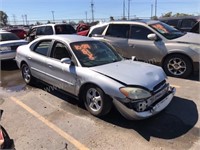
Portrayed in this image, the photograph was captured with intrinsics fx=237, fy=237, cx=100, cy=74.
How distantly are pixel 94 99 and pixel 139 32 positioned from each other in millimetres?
3921

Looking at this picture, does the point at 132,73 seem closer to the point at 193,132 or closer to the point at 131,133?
the point at 131,133

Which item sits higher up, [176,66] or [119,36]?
[119,36]

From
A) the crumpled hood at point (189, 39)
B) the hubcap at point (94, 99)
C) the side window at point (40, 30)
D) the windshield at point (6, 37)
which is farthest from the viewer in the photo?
the side window at point (40, 30)

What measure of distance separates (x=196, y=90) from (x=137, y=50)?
7.89ft

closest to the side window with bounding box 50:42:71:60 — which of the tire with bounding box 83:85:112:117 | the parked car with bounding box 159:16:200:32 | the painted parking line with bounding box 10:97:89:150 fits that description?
the tire with bounding box 83:85:112:117

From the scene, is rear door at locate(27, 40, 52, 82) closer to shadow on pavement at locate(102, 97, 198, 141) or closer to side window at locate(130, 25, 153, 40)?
shadow on pavement at locate(102, 97, 198, 141)

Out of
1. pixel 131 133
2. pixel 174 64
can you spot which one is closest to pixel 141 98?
pixel 131 133

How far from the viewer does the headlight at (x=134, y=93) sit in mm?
3882

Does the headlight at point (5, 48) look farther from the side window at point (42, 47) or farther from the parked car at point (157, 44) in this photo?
the parked car at point (157, 44)

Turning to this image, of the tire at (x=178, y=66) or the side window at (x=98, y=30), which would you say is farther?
the side window at (x=98, y=30)

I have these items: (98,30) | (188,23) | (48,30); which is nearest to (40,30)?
(48,30)

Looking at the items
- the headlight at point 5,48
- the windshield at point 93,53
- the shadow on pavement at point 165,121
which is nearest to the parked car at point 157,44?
the shadow on pavement at point 165,121

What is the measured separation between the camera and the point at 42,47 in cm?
602

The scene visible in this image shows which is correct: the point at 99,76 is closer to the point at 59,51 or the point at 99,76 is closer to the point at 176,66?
the point at 59,51
